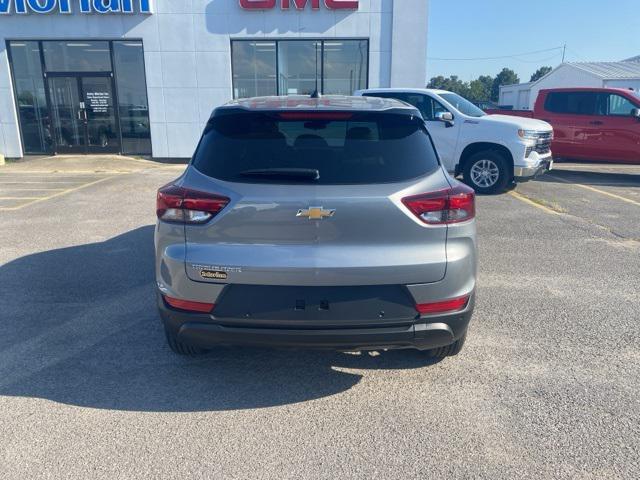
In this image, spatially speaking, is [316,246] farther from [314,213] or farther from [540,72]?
[540,72]

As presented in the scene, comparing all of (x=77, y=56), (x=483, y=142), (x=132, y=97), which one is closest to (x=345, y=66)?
(x=483, y=142)

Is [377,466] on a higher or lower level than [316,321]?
lower

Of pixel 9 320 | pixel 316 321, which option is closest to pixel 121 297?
pixel 9 320

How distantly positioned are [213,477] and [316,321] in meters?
0.93

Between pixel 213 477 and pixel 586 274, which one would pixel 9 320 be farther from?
pixel 586 274

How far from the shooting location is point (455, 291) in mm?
2889

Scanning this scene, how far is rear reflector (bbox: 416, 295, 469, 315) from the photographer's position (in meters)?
2.84

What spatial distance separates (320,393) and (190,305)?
102 cm

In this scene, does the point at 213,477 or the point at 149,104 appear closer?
the point at 213,477

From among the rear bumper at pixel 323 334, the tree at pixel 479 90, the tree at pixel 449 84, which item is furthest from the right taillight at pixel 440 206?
the tree at pixel 449 84

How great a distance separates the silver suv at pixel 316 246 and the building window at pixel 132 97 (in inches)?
550

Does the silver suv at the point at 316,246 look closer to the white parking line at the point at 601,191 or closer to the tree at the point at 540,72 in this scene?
the white parking line at the point at 601,191

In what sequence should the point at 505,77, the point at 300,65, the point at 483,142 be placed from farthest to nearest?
the point at 505,77, the point at 300,65, the point at 483,142

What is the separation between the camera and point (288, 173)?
2828 millimetres
